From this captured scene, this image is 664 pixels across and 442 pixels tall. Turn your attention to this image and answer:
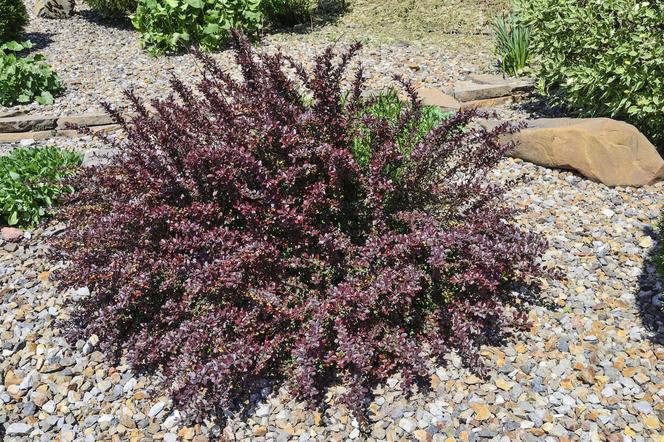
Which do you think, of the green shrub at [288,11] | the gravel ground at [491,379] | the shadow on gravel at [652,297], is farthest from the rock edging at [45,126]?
the shadow on gravel at [652,297]

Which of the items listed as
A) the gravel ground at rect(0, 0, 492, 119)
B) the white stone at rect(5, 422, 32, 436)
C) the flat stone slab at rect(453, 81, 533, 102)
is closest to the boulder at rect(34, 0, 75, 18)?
the gravel ground at rect(0, 0, 492, 119)

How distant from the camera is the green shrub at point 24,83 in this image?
20.7ft

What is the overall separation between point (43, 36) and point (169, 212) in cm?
749

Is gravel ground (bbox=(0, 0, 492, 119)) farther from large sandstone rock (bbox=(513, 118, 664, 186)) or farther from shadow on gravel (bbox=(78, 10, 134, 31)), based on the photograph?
large sandstone rock (bbox=(513, 118, 664, 186))

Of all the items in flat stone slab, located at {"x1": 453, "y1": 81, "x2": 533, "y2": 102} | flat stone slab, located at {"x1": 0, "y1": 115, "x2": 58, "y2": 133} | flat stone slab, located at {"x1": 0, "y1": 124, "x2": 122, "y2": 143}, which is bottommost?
flat stone slab, located at {"x1": 0, "y1": 124, "x2": 122, "y2": 143}

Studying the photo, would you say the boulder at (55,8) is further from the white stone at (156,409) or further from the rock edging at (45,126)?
the white stone at (156,409)

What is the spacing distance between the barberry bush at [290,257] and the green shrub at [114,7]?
694 centimetres

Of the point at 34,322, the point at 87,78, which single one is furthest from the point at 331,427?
the point at 87,78

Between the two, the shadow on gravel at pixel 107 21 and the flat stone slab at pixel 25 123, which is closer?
the flat stone slab at pixel 25 123

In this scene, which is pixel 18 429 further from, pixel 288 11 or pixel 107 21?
pixel 107 21

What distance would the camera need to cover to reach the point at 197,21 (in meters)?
7.75

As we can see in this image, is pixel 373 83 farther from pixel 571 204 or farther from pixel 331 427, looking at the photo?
pixel 331 427

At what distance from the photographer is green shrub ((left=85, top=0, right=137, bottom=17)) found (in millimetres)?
9388

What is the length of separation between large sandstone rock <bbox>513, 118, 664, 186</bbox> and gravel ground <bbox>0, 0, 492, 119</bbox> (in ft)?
6.59
